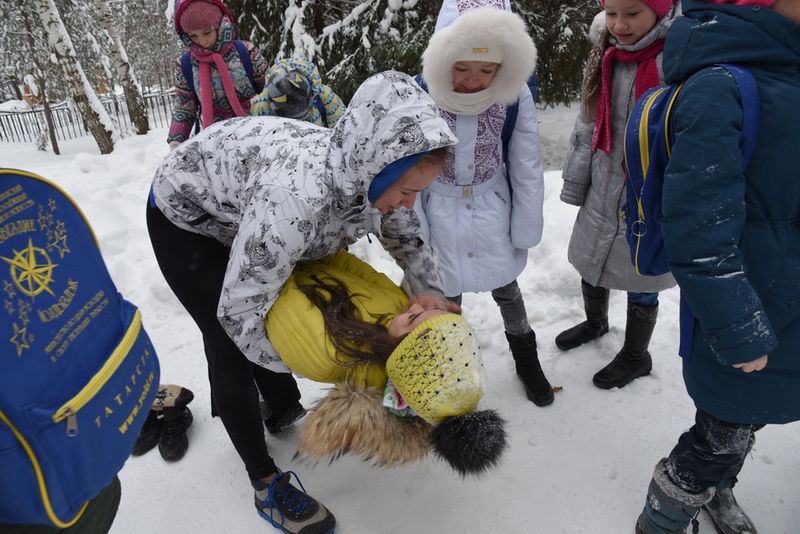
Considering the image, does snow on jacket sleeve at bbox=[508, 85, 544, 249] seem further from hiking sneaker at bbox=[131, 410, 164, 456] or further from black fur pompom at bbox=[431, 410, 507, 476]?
hiking sneaker at bbox=[131, 410, 164, 456]

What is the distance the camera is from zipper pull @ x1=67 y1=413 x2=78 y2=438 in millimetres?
1025

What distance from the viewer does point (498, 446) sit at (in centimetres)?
137

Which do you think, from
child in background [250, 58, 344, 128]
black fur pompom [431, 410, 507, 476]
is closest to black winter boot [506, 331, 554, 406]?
black fur pompom [431, 410, 507, 476]

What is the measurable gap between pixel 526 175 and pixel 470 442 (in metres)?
1.50

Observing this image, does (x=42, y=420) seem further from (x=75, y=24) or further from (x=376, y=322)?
(x=75, y=24)

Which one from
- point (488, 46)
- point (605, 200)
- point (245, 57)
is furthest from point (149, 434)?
point (605, 200)

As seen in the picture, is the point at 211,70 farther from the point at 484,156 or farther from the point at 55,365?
the point at 55,365

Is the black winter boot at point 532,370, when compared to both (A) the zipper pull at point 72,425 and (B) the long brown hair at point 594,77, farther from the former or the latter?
(A) the zipper pull at point 72,425

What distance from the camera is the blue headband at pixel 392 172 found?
1.49 metres

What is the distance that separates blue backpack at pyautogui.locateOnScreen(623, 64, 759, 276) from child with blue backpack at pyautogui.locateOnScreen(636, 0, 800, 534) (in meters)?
0.02

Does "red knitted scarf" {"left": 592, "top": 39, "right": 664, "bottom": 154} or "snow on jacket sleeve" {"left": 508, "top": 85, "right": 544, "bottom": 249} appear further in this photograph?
"snow on jacket sleeve" {"left": 508, "top": 85, "right": 544, "bottom": 249}

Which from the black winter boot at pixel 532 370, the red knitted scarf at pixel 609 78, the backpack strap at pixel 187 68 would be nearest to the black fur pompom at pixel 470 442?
the black winter boot at pixel 532 370

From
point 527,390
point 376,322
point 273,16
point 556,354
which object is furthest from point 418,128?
point 273,16

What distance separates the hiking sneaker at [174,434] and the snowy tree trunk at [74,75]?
33.2 feet
